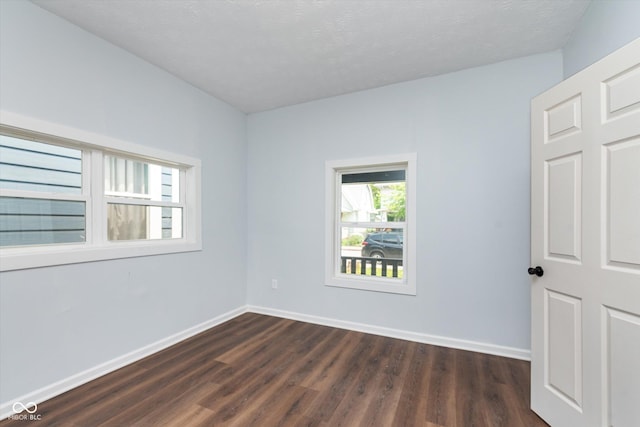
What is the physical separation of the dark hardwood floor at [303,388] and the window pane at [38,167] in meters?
1.54

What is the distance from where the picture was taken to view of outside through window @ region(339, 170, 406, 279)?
3111 mm

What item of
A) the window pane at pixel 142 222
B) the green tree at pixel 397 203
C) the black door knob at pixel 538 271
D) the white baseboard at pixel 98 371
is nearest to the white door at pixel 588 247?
the black door knob at pixel 538 271

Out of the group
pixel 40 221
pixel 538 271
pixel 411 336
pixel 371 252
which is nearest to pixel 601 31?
pixel 538 271

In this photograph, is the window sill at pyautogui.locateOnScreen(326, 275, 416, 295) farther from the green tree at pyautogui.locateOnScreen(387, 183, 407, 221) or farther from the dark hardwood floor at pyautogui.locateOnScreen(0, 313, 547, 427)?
the green tree at pyautogui.locateOnScreen(387, 183, 407, 221)

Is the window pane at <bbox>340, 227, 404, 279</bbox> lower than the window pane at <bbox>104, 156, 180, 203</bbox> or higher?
lower

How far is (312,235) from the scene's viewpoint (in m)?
3.41

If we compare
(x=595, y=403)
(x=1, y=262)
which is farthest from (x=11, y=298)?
(x=595, y=403)

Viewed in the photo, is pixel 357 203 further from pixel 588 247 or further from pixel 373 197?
pixel 588 247

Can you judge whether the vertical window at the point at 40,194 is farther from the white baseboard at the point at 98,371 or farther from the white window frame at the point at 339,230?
the white window frame at the point at 339,230

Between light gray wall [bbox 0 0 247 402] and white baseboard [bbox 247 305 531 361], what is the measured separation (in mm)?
888

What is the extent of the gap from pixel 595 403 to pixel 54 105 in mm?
3865

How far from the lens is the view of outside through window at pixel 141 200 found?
7.88ft

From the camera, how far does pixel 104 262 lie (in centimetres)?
223

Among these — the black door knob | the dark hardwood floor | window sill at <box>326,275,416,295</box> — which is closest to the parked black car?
window sill at <box>326,275,416,295</box>
